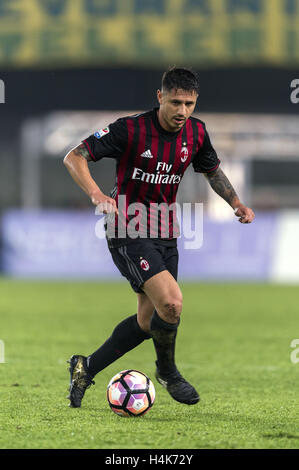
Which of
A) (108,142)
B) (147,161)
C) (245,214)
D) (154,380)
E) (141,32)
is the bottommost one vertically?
(154,380)

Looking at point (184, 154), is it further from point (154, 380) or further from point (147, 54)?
point (147, 54)

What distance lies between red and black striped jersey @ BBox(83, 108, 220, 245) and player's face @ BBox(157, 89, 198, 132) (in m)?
0.14

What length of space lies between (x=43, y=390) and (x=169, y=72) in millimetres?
2149

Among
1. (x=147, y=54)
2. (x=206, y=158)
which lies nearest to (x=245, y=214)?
(x=206, y=158)

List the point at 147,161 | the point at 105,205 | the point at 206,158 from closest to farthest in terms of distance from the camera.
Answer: the point at 105,205
the point at 147,161
the point at 206,158

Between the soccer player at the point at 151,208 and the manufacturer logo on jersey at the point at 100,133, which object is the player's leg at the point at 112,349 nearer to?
the soccer player at the point at 151,208

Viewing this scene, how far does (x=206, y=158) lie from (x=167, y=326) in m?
1.09

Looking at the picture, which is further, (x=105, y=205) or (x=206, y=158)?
(x=206, y=158)

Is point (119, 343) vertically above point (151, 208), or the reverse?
point (151, 208)

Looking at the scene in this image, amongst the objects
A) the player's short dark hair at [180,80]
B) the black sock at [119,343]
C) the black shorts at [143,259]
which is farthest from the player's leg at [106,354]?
the player's short dark hair at [180,80]

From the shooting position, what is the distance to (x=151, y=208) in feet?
15.6

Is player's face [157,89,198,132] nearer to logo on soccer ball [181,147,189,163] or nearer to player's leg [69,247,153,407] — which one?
logo on soccer ball [181,147,189,163]
